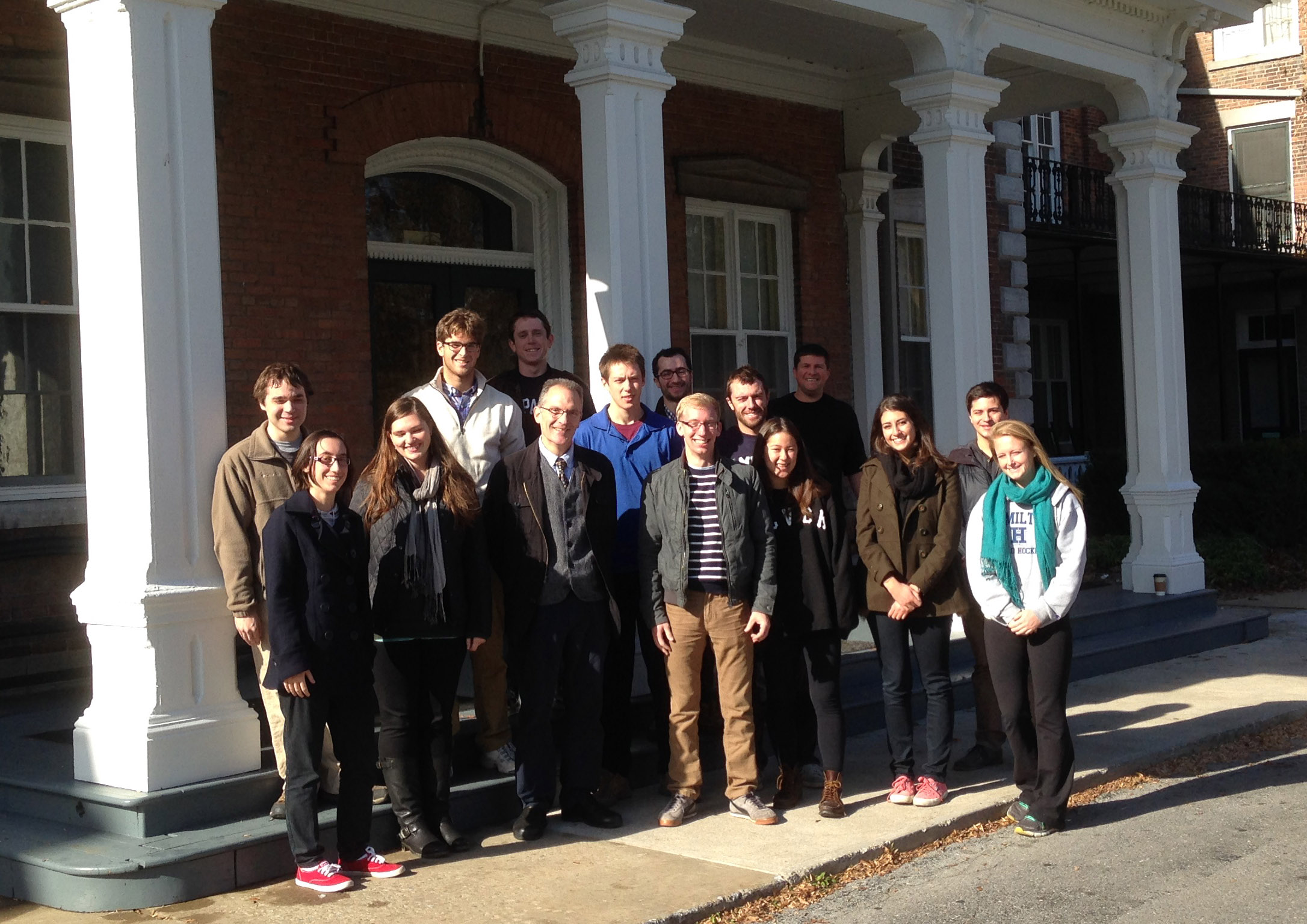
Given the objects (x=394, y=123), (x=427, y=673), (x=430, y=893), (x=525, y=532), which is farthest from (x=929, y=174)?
(x=430, y=893)

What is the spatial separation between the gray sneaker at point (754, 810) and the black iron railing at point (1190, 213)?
551 inches

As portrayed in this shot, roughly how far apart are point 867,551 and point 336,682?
8.05 feet

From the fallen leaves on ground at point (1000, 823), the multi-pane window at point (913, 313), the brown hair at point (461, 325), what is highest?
the multi-pane window at point (913, 313)

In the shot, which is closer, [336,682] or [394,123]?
[336,682]

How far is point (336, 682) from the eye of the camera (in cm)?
514

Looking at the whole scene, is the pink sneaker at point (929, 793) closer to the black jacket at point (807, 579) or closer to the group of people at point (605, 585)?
the group of people at point (605, 585)

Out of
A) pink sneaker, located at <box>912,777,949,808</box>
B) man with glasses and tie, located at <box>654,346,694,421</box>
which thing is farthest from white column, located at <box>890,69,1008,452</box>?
pink sneaker, located at <box>912,777,949,808</box>

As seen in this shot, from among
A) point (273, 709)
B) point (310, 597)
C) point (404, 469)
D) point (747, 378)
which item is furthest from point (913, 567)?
point (273, 709)

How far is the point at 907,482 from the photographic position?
6.27 m

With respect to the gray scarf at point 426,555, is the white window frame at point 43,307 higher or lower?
higher

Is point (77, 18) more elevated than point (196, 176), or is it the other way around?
point (77, 18)

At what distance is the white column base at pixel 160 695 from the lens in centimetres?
532

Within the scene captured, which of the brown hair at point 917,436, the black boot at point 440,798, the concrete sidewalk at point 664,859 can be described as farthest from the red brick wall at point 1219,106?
the black boot at point 440,798

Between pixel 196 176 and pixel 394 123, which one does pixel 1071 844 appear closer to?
pixel 196 176
